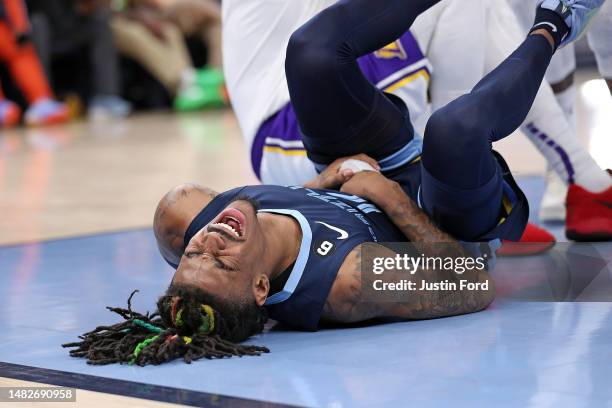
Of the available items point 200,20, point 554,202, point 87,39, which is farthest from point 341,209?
point 200,20

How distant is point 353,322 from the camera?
2211mm

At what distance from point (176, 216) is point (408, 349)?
633mm

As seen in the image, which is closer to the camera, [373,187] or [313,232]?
[313,232]

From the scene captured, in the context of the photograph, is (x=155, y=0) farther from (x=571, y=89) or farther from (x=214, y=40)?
(x=571, y=89)

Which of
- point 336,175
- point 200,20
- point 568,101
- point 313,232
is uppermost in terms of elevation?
point 200,20

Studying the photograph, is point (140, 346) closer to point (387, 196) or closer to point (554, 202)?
point (387, 196)

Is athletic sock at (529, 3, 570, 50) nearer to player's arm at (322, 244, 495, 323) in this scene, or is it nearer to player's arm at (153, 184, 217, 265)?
player's arm at (322, 244, 495, 323)

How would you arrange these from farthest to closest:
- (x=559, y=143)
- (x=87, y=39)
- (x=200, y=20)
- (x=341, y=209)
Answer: (x=200, y=20) < (x=87, y=39) < (x=559, y=143) < (x=341, y=209)

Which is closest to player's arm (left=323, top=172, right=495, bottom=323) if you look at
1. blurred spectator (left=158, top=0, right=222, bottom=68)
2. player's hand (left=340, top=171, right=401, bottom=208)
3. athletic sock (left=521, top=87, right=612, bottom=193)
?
player's hand (left=340, top=171, right=401, bottom=208)

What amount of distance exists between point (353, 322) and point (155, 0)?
7984mm

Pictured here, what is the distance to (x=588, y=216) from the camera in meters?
2.95

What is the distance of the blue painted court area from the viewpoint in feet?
5.64

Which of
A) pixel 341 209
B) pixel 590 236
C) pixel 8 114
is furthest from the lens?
pixel 8 114

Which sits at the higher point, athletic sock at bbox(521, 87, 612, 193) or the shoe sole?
athletic sock at bbox(521, 87, 612, 193)
